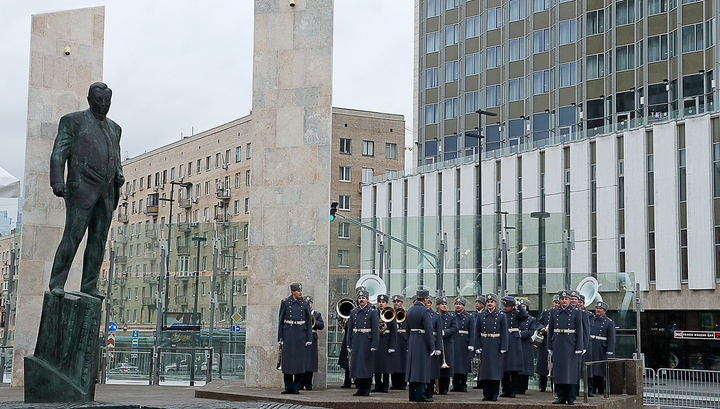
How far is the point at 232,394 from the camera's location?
15.6 meters

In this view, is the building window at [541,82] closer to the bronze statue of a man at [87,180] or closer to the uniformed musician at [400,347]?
the uniformed musician at [400,347]

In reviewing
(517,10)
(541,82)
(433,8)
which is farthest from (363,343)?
(433,8)

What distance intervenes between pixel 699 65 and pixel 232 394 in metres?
39.6

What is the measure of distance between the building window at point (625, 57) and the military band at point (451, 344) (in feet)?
119

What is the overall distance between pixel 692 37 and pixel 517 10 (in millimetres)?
14587

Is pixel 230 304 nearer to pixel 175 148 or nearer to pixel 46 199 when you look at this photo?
pixel 46 199

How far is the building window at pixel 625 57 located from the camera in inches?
2047

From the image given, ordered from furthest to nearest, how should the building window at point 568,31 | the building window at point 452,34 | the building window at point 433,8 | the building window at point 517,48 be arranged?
the building window at point 433,8 < the building window at point 452,34 < the building window at point 517,48 < the building window at point 568,31

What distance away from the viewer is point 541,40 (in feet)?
191

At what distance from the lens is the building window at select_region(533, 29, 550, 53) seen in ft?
190

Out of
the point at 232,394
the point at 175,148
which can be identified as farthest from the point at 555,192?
the point at 175,148

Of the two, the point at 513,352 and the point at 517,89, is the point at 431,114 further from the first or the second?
the point at 513,352

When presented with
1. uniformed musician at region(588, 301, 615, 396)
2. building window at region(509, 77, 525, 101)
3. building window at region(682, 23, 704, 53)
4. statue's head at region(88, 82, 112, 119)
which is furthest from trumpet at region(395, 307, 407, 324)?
building window at region(509, 77, 525, 101)

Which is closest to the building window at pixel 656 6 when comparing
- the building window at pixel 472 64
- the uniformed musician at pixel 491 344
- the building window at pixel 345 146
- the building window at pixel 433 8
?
the building window at pixel 472 64
